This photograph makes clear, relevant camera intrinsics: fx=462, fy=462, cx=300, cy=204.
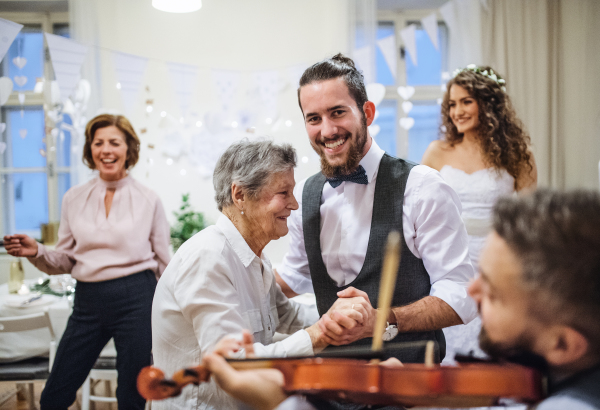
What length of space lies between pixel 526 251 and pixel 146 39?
200 inches

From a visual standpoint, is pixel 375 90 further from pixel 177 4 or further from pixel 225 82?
pixel 177 4

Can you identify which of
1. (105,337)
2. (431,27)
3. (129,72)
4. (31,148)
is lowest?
(105,337)

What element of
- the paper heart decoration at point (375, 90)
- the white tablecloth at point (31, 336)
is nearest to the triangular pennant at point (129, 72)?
the white tablecloth at point (31, 336)

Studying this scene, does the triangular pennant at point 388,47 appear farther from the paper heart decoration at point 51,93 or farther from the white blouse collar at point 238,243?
the paper heart decoration at point 51,93

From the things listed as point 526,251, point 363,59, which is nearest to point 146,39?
point 363,59

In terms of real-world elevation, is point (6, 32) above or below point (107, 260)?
above

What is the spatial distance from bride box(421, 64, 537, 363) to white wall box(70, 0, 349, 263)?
7.09ft

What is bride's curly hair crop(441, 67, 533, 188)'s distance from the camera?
9.25ft

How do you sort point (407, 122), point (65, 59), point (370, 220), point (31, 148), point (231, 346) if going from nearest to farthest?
point (231, 346), point (370, 220), point (65, 59), point (407, 122), point (31, 148)

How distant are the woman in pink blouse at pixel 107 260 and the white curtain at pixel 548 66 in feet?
11.6

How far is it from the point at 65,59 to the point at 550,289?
11.6 feet

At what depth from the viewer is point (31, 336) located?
111 inches

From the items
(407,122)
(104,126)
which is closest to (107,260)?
(104,126)

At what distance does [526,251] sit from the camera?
2.27ft
